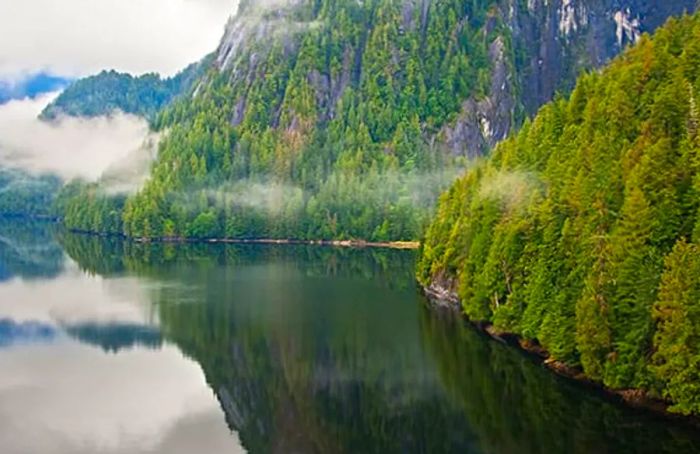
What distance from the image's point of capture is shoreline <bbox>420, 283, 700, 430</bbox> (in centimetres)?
4868

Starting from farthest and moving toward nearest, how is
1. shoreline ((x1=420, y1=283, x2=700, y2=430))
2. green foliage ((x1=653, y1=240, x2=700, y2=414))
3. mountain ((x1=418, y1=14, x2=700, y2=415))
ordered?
shoreline ((x1=420, y1=283, x2=700, y2=430)) → mountain ((x1=418, y1=14, x2=700, y2=415)) → green foliage ((x1=653, y1=240, x2=700, y2=414))

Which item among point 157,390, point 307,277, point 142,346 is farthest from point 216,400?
point 307,277

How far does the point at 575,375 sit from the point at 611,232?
1069cm

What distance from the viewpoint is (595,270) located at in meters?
55.2

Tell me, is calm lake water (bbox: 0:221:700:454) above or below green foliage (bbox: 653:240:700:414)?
below

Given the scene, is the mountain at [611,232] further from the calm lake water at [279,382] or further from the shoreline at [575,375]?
the calm lake water at [279,382]

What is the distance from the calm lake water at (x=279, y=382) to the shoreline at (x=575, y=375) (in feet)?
2.73

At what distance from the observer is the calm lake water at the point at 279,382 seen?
48531mm

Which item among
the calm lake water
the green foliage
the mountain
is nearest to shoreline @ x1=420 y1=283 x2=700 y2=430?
the mountain

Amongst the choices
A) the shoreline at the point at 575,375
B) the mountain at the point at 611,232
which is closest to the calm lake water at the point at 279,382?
the shoreline at the point at 575,375

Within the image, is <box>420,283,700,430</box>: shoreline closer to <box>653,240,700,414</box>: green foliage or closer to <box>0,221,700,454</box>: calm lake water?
<box>0,221,700,454</box>: calm lake water

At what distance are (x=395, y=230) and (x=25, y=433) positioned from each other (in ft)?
474

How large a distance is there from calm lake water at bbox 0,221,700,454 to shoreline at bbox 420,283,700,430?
0.83 meters

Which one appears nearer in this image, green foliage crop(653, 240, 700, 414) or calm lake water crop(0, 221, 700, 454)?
green foliage crop(653, 240, 700, 414)
